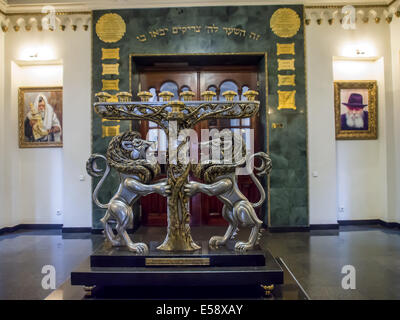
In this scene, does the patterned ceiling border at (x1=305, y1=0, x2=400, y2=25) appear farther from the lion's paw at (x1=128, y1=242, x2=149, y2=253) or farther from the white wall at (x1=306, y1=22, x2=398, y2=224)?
the lion's paw at (x1=128, y1=242, x2=149, y2=253)

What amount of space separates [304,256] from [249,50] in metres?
3.84

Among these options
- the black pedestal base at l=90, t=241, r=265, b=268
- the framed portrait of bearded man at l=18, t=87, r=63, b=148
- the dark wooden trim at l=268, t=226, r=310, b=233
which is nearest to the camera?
the black pedestal base at l=90, t=241, r=265, b=268

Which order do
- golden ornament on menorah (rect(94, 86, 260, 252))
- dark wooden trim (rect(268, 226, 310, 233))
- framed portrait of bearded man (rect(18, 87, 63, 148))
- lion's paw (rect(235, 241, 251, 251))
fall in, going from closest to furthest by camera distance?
lion's paw (rect(235, 241, 251, 251)), golden ornament on menorah (rect(94, 86, 260, 252)), dark wooden trim (rect(268, 226, 310, 233)), framed portrait of bearded man (rect(18, 87, 63, 148))

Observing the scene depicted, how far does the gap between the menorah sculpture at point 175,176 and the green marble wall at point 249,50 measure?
2.73 m

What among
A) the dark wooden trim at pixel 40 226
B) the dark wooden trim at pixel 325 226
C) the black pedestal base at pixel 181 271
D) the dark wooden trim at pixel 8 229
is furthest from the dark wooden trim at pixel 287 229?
the dark wooden trim at pixel 8 229

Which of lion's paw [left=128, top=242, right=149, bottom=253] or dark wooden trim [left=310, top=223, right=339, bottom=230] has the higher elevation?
lion's paw [left=128, top=242, right=149, bottom=253]

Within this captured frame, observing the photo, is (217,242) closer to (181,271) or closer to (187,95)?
(181,271)

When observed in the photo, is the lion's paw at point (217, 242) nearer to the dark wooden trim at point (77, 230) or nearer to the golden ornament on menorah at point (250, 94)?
the golden ornament on menorah at point (250, 94)

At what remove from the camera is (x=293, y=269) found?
3715 millimetres

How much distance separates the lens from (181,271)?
2.74 metres

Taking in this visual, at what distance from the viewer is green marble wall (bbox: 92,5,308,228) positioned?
19.0 ft

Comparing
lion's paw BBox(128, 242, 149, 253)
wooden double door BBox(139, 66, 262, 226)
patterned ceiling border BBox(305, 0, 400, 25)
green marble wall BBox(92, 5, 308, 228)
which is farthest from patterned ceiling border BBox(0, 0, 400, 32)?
lion's paw BBox(128, 242, 149, 253)

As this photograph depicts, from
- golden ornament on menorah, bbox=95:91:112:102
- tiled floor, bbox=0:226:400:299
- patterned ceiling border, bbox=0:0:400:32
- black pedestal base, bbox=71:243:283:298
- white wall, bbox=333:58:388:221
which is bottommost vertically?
tiled floor, bbox=0:226:400:299

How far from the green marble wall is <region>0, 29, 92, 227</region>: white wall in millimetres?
280
